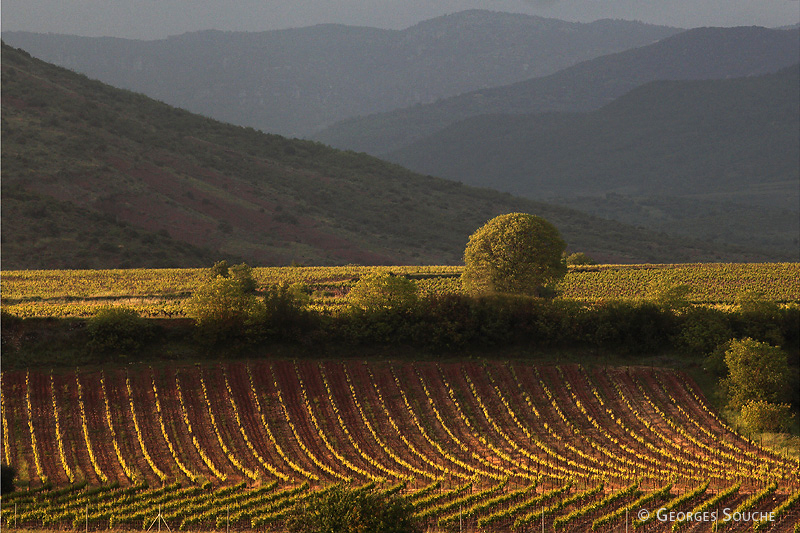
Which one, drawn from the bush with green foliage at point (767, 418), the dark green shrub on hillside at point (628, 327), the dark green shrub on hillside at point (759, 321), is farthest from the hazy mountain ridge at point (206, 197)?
the bush with green foliage at point (767, 418)

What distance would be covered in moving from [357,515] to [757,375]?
30.8 metres

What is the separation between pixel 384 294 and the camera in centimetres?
6078

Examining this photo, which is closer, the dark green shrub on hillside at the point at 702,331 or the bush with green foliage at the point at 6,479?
the bush with green foliage at the point at 6,479

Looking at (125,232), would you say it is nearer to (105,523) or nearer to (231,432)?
(231,432)

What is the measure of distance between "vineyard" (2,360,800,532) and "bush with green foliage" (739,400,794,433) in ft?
4.67

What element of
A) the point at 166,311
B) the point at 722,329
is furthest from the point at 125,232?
the point at 722,329

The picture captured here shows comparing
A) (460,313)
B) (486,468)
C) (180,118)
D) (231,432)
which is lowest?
(486,468)

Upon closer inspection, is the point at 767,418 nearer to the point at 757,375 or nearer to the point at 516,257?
the point at 757,375

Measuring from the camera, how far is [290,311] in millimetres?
58188

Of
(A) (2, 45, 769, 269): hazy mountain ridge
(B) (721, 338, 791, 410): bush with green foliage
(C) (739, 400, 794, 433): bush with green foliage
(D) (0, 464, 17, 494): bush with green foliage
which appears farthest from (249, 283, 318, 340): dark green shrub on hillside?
(A) (2, 45, 769, 269): hazy mountain ridge

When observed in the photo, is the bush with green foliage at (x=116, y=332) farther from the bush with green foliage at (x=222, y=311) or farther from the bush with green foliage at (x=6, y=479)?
the bush with green foliage at (x=6, y=479)

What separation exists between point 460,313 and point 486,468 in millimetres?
18689

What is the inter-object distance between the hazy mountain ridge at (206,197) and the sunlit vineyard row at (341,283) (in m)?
27.6

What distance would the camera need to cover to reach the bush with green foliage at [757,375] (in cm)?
4888
